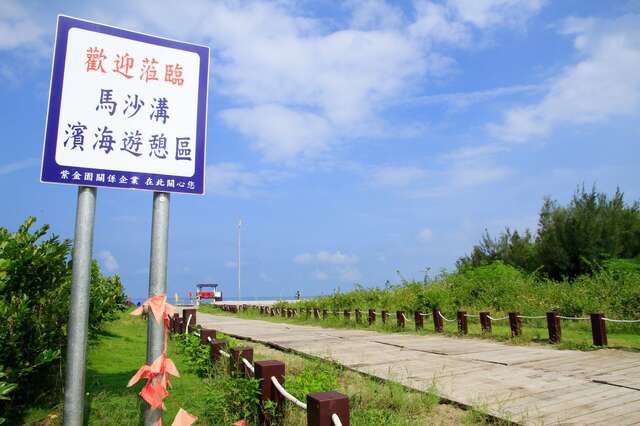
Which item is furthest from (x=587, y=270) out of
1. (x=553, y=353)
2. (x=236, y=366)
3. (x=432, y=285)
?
(x=236, y=366)

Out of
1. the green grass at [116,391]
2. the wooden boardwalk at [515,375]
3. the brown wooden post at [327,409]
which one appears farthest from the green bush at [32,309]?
the wooden boardwalk at [515,375]

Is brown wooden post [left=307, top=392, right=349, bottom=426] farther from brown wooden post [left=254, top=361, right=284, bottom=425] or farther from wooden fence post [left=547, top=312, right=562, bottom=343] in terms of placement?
wooden fence post [left=547, top=312, right=562, bottom=343]

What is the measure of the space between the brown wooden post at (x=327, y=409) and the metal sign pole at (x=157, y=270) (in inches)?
44.4

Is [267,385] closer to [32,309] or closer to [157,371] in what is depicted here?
[157,371]

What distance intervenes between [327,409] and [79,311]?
75.8 inches

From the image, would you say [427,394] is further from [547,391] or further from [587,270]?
[587,270]

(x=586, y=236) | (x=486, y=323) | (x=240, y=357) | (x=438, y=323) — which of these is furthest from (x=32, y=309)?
(x=586, y=236)

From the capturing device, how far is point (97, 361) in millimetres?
6984

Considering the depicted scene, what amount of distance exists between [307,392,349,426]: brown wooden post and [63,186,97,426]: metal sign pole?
1.72m

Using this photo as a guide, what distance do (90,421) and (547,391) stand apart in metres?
4.95

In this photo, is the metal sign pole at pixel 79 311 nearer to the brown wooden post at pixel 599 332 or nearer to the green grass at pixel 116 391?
the green grass at pixel 116 391

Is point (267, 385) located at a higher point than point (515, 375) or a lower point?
higher

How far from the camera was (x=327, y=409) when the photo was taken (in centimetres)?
273

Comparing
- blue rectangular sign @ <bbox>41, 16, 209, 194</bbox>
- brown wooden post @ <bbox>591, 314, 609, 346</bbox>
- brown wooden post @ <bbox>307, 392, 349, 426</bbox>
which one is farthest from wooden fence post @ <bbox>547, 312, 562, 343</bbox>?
blue rectangular sign @ <bbox>41, 16, 209, 194</bbox>
